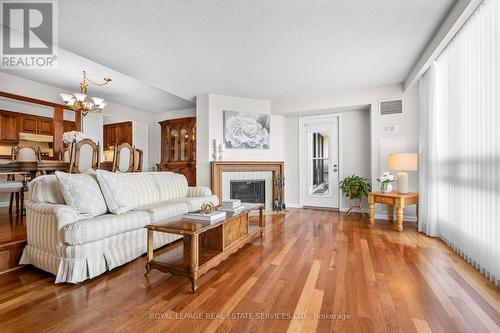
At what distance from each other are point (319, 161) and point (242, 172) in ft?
5.66

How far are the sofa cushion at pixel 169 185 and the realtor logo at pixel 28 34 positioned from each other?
80.0 inches

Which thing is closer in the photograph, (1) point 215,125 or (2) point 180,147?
(1) point 215,125

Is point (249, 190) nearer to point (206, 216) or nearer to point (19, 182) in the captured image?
point (206, 216)

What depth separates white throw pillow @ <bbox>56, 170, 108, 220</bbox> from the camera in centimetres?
215

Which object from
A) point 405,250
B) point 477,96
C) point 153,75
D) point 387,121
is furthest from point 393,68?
point 153,75

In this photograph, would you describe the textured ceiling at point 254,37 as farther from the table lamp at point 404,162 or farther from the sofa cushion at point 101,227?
the sofa cushion at point 101,227

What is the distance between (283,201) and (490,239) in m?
3.42

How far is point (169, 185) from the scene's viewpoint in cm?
358

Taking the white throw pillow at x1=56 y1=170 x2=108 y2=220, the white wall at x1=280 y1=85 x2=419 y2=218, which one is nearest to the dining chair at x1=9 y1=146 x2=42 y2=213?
the white throw pillow at x1=56 y1=170 x2=108 y2=220

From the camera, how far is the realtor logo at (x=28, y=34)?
2.18 metres

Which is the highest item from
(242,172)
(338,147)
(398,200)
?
(338,147)

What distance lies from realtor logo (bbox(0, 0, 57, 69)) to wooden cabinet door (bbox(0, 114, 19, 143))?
5.09 feet

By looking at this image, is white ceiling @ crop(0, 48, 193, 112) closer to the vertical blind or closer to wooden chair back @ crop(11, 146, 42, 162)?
wooden chair back @ crop(11, 146, 42, 162)

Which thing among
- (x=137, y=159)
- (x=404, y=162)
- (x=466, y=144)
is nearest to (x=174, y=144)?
(x=137, y=159)
